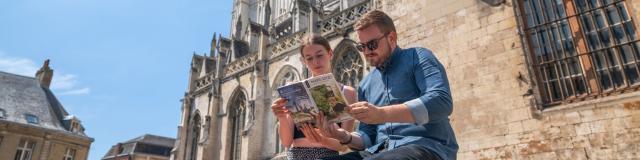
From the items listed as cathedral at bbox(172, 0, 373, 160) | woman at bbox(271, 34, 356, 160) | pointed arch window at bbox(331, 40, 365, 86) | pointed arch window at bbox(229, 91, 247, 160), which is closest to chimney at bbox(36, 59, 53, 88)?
cathedral at bbox(172, 0, 373, 160)

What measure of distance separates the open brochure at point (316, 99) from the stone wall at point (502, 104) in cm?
391

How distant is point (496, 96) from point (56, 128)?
22755 mm

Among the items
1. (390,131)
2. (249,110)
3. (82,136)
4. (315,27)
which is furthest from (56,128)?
(390,131)

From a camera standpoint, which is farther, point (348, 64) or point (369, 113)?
point (348, 64)

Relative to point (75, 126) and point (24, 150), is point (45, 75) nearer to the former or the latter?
point (75, 126)

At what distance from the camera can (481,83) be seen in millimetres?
5555

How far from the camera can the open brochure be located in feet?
6.20

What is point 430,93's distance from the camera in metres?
1.80

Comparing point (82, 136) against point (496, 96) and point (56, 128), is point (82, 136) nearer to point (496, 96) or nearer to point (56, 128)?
point (56, 128)

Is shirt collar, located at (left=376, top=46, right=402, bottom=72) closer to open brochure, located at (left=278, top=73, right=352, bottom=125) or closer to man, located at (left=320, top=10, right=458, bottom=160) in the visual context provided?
man, located at (left=320, top=10, right=458, bottom=160)

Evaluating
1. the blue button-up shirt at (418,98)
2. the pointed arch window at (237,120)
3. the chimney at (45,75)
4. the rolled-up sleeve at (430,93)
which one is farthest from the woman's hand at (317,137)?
the chimney at (45,75)

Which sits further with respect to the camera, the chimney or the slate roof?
the chimney

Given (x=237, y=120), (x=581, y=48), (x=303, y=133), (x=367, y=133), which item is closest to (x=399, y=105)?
(x=367, y=133)

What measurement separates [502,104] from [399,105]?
4066 mm
